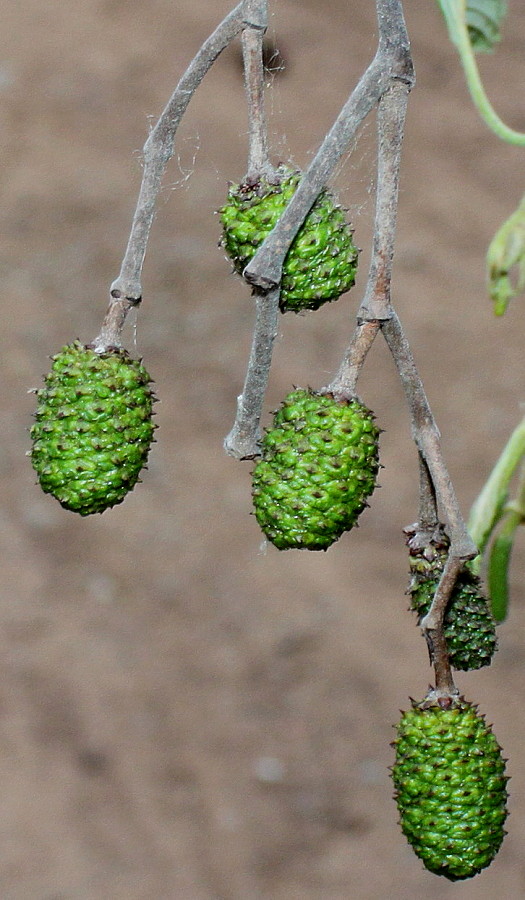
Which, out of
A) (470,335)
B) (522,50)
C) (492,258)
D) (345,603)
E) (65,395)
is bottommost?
(492,258)

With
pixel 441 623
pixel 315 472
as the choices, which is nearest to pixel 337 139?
pixel 315 472

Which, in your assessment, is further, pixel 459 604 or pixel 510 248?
pixel 459 604

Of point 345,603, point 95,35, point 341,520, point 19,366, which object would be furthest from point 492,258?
point 95,35

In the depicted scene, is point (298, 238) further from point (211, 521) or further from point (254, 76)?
point (211, 521)

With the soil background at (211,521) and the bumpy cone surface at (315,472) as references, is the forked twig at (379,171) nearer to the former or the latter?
the bumpy cone surface at (315,472)

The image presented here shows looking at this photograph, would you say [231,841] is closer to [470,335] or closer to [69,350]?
[470,335]

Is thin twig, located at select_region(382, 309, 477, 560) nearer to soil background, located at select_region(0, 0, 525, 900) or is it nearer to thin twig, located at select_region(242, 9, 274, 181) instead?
thin twig, located at select_region(242, 9, 274, 181)
